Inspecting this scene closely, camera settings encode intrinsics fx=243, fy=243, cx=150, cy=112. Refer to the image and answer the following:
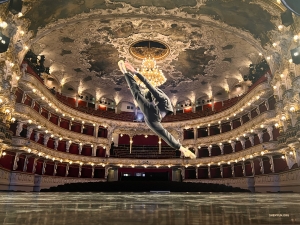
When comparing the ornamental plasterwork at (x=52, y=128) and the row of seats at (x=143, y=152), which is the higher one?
the ornamental plasterwork at (x=52, y=128)

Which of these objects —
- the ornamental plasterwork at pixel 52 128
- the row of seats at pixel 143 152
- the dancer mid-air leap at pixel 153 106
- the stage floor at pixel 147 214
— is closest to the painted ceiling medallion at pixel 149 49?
the ornamental plasterwork at pixel 52 128

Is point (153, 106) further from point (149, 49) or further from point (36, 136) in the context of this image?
point (36, 136)

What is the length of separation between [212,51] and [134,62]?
28.3 feet

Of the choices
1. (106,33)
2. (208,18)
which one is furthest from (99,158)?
(208,18)

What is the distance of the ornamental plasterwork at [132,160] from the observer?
22.0 meters

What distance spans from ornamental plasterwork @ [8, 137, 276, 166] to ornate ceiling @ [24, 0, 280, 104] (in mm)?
8971

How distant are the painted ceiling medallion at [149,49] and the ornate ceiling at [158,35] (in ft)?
1.76

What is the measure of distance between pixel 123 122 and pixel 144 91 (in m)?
29.2

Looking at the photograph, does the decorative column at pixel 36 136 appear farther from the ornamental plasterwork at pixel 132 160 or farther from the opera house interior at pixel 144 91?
the ornamental plasterwork at pixel 132 160

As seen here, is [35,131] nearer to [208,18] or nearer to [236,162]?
[208,18]

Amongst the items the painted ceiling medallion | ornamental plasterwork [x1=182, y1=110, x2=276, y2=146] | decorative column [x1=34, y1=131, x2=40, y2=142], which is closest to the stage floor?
ornamental plasterwork [x1=182, y1=110, x2=276, y2=146]

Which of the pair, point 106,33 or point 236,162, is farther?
point 236,162

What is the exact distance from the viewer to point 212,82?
3244cm

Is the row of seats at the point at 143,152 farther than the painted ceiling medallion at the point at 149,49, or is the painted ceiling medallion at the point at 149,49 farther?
the row of seats at the point at 143,152
